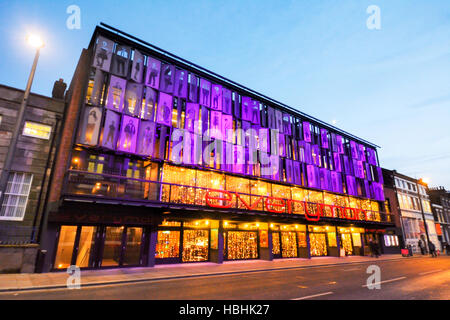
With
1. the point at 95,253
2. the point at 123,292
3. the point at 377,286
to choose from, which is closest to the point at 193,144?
the point at 95,253

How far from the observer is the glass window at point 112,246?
15172mm

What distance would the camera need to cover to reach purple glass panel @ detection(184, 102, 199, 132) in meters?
19.7

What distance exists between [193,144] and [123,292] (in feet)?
40.1

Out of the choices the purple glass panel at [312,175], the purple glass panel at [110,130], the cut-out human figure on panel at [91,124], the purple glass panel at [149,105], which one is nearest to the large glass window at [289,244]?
the purple glass panel at [312,175]

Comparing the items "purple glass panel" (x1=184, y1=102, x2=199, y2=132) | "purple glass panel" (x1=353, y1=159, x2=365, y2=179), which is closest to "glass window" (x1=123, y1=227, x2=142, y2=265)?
"purple glass panel" (x1=184, y1=102, x2=199, y2=132)

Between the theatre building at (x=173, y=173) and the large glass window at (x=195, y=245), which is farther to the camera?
the large glass window at (x=195, y=245)

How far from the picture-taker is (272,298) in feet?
26.7

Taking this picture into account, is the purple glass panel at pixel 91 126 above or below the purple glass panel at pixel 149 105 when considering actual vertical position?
below

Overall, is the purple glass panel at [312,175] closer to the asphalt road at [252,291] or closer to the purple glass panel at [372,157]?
the purple glass panel at [372,157]

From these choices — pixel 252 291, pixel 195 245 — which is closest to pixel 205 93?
pixel 195 245

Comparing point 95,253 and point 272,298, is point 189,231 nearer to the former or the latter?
point 95,253

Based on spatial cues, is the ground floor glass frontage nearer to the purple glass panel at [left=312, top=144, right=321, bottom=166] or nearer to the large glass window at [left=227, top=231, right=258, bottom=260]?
the large glass window at [left=227, top=231, right=258, bottom=260]

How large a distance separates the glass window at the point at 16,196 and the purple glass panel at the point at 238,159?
591 inches

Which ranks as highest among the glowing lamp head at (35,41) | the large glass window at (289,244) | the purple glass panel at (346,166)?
the purple glass panel at (346,166)
